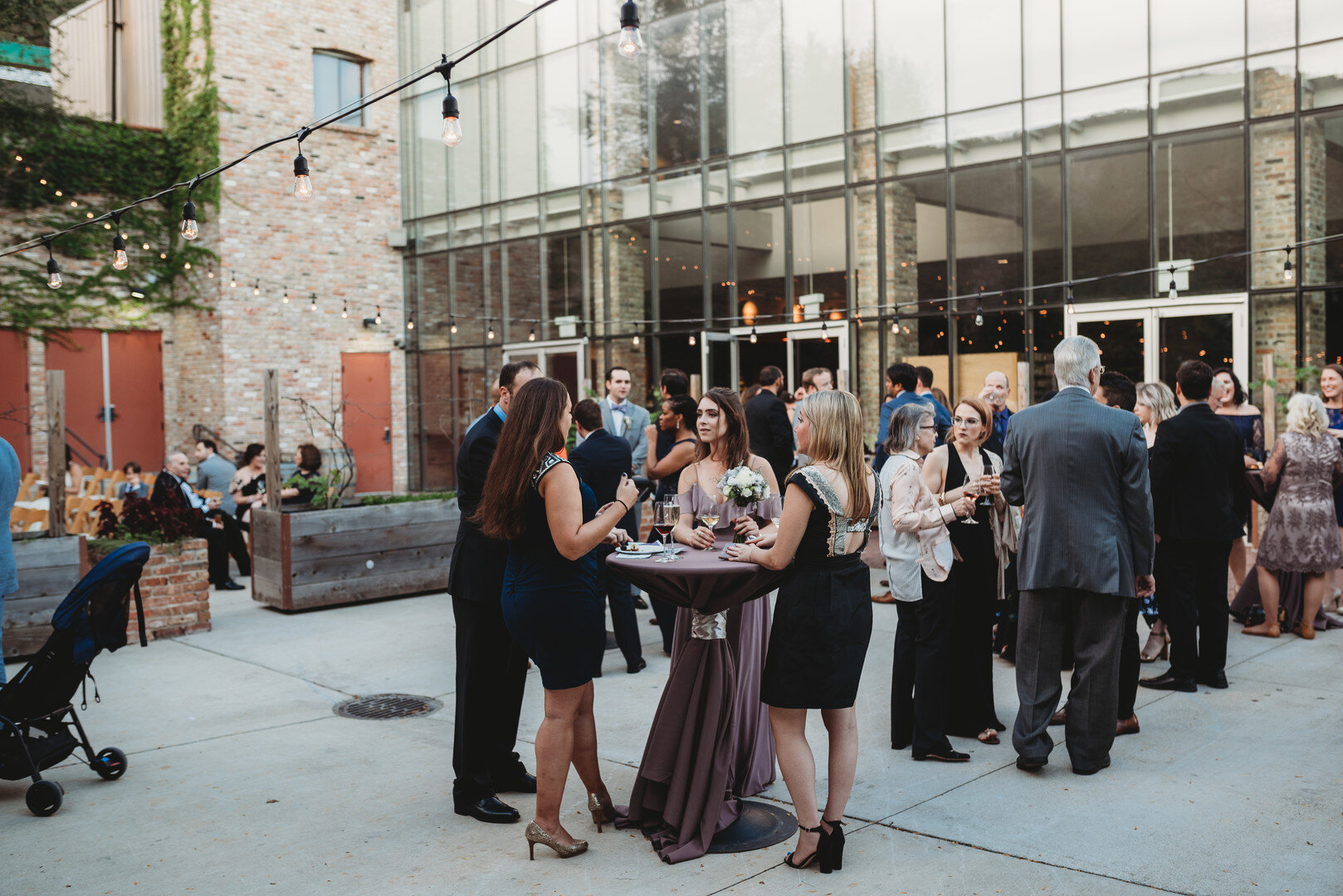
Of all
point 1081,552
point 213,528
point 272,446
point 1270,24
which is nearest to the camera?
point 1081,552

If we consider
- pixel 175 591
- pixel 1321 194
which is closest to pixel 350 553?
pixel 175 591

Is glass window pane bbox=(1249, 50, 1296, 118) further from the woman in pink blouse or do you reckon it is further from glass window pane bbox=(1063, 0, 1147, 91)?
the woman in pink blouse

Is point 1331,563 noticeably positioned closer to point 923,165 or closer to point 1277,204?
point 1277,204

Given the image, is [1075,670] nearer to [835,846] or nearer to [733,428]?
[835,846]

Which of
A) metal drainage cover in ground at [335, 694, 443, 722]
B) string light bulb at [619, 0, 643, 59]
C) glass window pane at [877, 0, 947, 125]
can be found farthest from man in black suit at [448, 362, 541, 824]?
glass window pane at [877, 0, 947, 125]

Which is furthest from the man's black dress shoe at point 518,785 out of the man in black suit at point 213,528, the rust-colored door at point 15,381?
the rust-colored door at point 15,381

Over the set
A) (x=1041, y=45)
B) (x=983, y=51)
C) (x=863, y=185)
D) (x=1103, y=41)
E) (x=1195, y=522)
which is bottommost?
(x=1195, y=522)

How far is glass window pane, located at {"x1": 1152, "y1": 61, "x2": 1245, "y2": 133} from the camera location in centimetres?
1279

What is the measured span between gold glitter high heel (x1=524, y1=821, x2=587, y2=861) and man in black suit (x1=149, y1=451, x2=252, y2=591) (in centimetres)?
673

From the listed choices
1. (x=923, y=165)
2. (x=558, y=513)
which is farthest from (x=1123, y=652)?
(x=923, y=165)

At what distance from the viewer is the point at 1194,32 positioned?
42.7 feet

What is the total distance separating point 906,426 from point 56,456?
672cm

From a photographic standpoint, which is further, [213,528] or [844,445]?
[213,528]

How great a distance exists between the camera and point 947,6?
1499 centimetres
